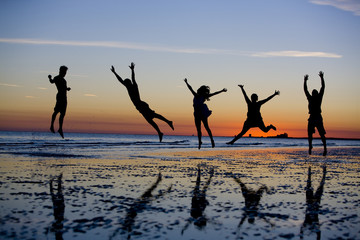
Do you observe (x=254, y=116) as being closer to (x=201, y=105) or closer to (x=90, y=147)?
(x=201, y=105)

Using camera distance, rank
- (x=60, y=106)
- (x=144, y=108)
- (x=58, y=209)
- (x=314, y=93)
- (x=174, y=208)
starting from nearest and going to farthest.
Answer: (x=58, y=209)
(x=174, y=208)
(x=60, y=106)
(x=144, y=108)
(x=314, y=93)

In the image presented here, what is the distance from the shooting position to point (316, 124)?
56.1 feet

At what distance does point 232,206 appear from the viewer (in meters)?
5.49

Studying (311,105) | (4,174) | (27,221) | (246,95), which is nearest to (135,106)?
(246,95)

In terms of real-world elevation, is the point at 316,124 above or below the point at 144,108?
below

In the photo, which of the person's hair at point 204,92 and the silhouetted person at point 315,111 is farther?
the silhouetted person at point 315,111

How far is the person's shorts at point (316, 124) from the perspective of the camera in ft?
55.9

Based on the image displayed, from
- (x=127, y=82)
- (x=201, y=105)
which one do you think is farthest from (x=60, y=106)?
(x=201, y=105)

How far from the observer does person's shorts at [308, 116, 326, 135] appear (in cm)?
1703

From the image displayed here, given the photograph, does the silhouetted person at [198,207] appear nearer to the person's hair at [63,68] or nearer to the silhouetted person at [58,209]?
the silhouetted person at [58,209]

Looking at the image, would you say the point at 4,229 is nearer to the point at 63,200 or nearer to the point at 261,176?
the point at 63,200

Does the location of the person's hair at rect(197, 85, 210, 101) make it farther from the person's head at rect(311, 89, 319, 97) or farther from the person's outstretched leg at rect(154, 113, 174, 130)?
the person's head at rect(311, 89, 319, 97)

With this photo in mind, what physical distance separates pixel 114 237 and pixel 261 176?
19.6 ft

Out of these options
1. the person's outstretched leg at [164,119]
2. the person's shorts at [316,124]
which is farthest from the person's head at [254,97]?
the person's outstretched leg at [164,119]
